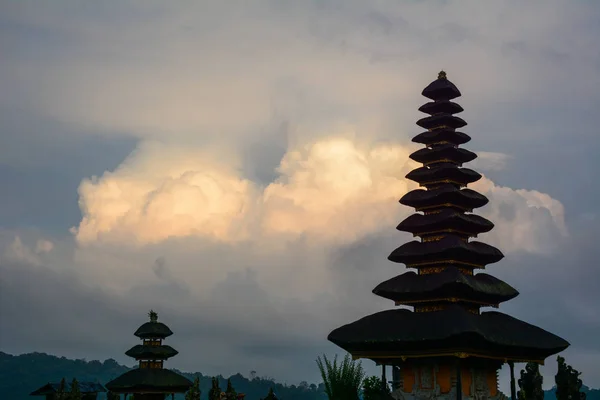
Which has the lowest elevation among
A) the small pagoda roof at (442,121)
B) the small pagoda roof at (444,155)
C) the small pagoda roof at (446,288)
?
the small pagoda roof at (446,288)

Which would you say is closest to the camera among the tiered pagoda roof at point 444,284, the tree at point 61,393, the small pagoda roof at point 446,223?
the tiered pagoda roof at point 444,284

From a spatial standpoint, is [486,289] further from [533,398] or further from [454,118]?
[533,398]

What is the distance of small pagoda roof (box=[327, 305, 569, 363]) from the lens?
44.6 m

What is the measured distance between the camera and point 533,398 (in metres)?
63.5

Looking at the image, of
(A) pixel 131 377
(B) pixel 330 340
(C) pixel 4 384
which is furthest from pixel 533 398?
(C) pixel 4 384

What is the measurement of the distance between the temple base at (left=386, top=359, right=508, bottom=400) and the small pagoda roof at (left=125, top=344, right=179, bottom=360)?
2554cm

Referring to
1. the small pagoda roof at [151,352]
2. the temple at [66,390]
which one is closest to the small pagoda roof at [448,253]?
the small pagoda roof at [151,352]

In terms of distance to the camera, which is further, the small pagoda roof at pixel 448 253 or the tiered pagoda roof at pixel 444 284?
the small pagoda roof at pixel 448 253

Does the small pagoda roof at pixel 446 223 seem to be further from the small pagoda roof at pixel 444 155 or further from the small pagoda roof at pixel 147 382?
the small pagoda roof at pixel 147 382

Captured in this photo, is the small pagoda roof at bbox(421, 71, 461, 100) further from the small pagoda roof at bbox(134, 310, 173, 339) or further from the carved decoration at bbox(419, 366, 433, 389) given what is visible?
the small pagoda roof at bbox(134, 310, 173, 339)

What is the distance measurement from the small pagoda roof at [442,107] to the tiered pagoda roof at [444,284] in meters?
0.07

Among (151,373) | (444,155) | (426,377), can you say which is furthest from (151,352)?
(444,155)

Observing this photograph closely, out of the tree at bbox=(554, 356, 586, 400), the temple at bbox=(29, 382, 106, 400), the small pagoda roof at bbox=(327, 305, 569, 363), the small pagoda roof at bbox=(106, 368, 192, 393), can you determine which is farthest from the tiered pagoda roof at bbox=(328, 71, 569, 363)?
the temple at bbox=(29, 382, 106, 400)

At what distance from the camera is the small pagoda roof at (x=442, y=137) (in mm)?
54750
